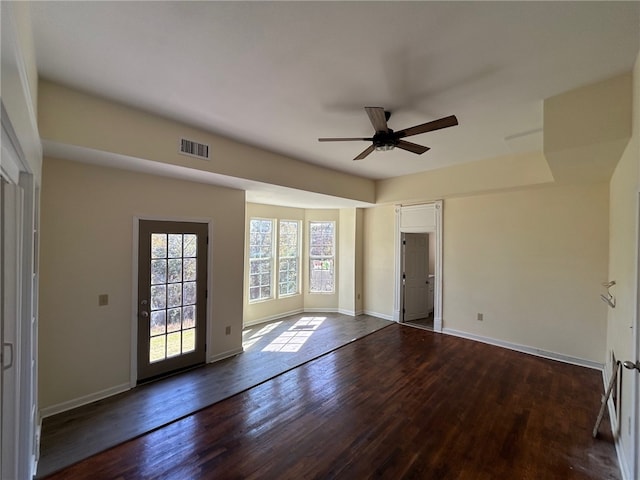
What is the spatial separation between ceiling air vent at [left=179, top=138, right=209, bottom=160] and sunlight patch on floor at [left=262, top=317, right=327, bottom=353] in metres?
3.10

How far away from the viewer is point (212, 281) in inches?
162

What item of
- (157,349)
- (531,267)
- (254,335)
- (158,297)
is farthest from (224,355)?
(531,267)

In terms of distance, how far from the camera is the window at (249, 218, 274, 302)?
606cm

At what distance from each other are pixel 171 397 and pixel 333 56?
3.72 metres

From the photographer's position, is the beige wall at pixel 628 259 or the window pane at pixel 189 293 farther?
the window pane at pixel 189 293

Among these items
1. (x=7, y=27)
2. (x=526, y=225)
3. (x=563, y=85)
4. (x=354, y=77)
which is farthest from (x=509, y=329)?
(x=7, y=27)

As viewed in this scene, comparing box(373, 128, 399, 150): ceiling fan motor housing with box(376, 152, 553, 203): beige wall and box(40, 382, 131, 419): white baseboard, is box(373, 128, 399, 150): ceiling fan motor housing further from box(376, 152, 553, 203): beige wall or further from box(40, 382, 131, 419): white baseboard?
box(40, 382, 131, 419): white baseboard

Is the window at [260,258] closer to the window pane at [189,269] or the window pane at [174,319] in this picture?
the window pane at [189,269]

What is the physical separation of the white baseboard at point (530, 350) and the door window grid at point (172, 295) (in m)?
4.54

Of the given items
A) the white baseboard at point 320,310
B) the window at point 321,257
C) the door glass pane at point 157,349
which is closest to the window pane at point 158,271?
the door glass pane at point 157,349

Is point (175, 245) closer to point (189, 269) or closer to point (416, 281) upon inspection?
point (189, 269)

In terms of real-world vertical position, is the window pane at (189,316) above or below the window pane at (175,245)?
below

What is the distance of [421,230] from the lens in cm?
581

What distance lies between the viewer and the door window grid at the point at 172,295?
141 inches
